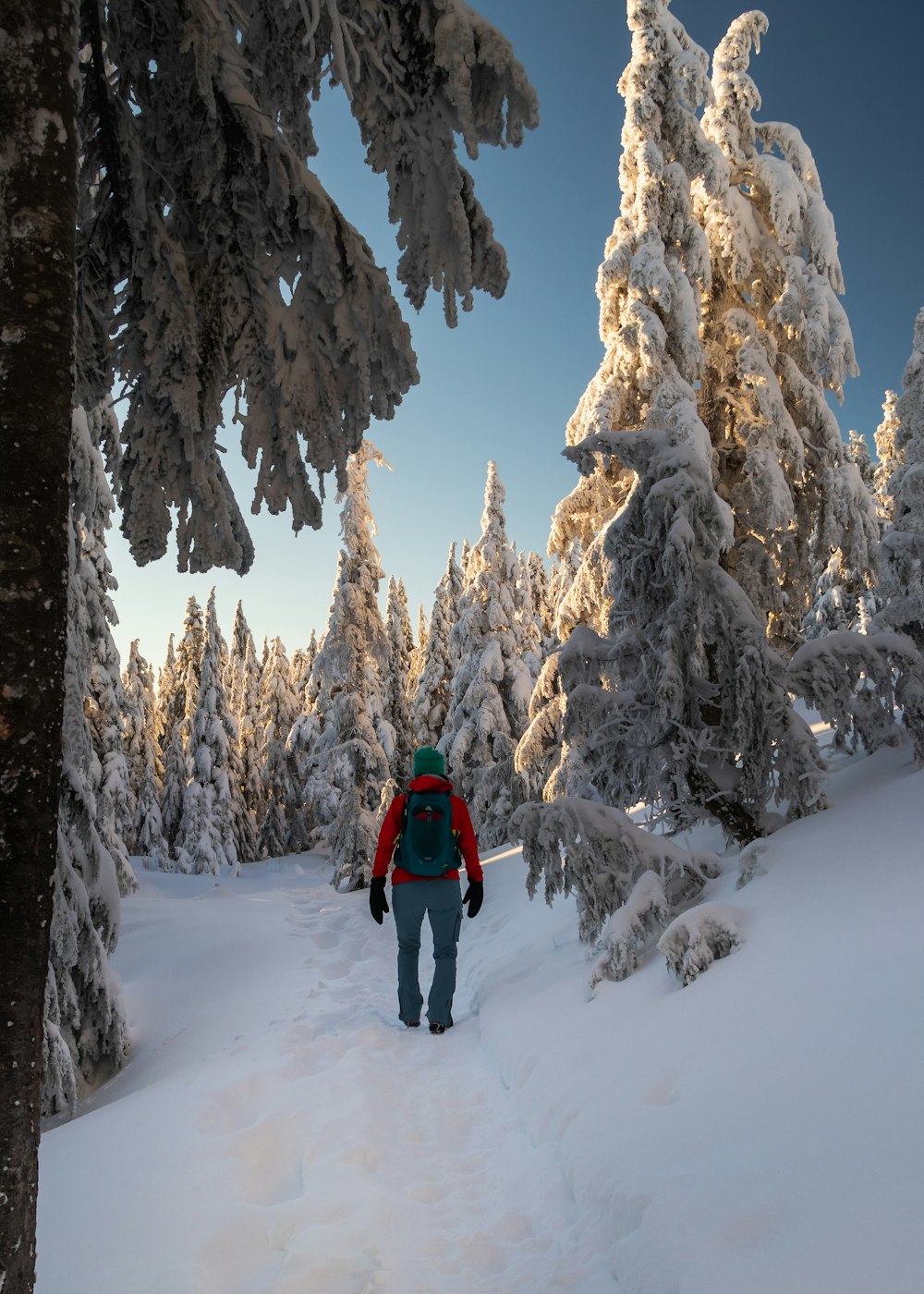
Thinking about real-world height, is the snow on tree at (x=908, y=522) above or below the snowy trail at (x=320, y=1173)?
above

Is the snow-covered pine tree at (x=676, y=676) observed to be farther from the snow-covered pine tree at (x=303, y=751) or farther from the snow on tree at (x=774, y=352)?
the snow-covered pine tree at (x=303, y=751)

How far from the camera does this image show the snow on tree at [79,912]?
642 cm

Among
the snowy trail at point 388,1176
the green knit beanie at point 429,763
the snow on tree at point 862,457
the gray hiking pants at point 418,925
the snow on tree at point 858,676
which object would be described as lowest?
the snowy trail at point 388,1176

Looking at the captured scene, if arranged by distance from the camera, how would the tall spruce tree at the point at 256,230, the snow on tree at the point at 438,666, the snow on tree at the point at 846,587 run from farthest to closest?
the snow on tree at the point at 438,666 < the snow on tree at the point at 846,587 < the tall spruce tree at the point at 256,230

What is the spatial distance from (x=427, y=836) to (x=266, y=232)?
4.74 metres

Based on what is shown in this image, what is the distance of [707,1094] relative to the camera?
3.27m

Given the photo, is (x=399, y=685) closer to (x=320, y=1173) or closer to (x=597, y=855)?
(x=597, y=855)

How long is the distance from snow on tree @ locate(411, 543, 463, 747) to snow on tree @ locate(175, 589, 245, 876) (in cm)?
891

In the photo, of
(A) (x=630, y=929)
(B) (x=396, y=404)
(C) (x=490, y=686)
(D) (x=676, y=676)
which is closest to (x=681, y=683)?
(D) (x=676, y=676)

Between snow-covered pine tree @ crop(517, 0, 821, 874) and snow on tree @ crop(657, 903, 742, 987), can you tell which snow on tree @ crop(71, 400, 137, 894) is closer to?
snow-covered pine tree @ crop(517, 0, 821, 874)

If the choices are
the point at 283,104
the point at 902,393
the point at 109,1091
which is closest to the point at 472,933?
the point at 109,1091

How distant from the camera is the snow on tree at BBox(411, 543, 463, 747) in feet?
105

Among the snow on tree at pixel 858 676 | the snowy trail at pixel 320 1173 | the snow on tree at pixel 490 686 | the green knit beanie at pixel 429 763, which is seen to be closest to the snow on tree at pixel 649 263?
the snow on tree at pixel 858 676

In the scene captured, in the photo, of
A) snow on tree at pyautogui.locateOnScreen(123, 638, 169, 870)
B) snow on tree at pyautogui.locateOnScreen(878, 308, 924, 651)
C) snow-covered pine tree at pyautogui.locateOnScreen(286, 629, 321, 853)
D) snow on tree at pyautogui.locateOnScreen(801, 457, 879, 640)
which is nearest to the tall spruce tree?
snow on tree at pyautogui.locateOnScreen(878, 308, 924, 651)
